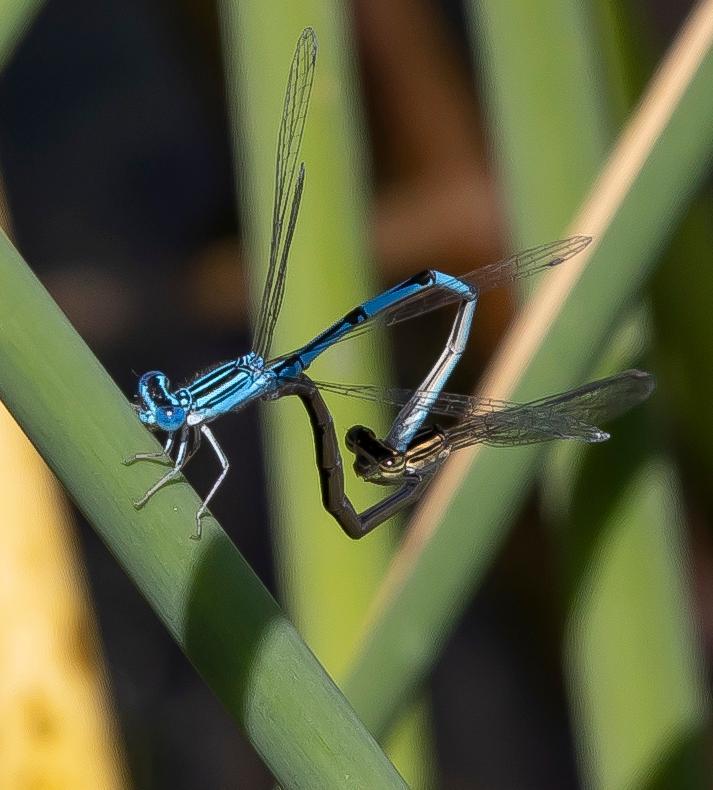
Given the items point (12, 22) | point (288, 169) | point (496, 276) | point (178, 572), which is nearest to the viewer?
point (178, 572)

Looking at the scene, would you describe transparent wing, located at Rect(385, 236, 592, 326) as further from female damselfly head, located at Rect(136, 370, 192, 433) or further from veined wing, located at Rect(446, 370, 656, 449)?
female damselfly head, located at Rect(136, 370, 192, 433)

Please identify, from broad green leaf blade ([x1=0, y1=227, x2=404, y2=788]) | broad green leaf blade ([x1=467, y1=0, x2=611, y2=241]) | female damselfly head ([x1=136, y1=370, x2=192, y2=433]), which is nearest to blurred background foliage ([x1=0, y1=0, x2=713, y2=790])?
broad green leaf blade ([x1=467, y1=0, x2=611, y2=241])

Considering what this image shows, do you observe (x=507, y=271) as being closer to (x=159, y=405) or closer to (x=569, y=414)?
(x=569, y=414)

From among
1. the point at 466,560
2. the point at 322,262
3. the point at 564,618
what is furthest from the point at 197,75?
the point at 466,560

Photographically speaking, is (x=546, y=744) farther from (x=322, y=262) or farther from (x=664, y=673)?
(x=322, y=262)

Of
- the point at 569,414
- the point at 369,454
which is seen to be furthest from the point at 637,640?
the point at 369,454

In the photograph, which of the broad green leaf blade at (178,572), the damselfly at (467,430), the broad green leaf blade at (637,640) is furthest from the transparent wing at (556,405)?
the broad green leaf blade at (178,572)
